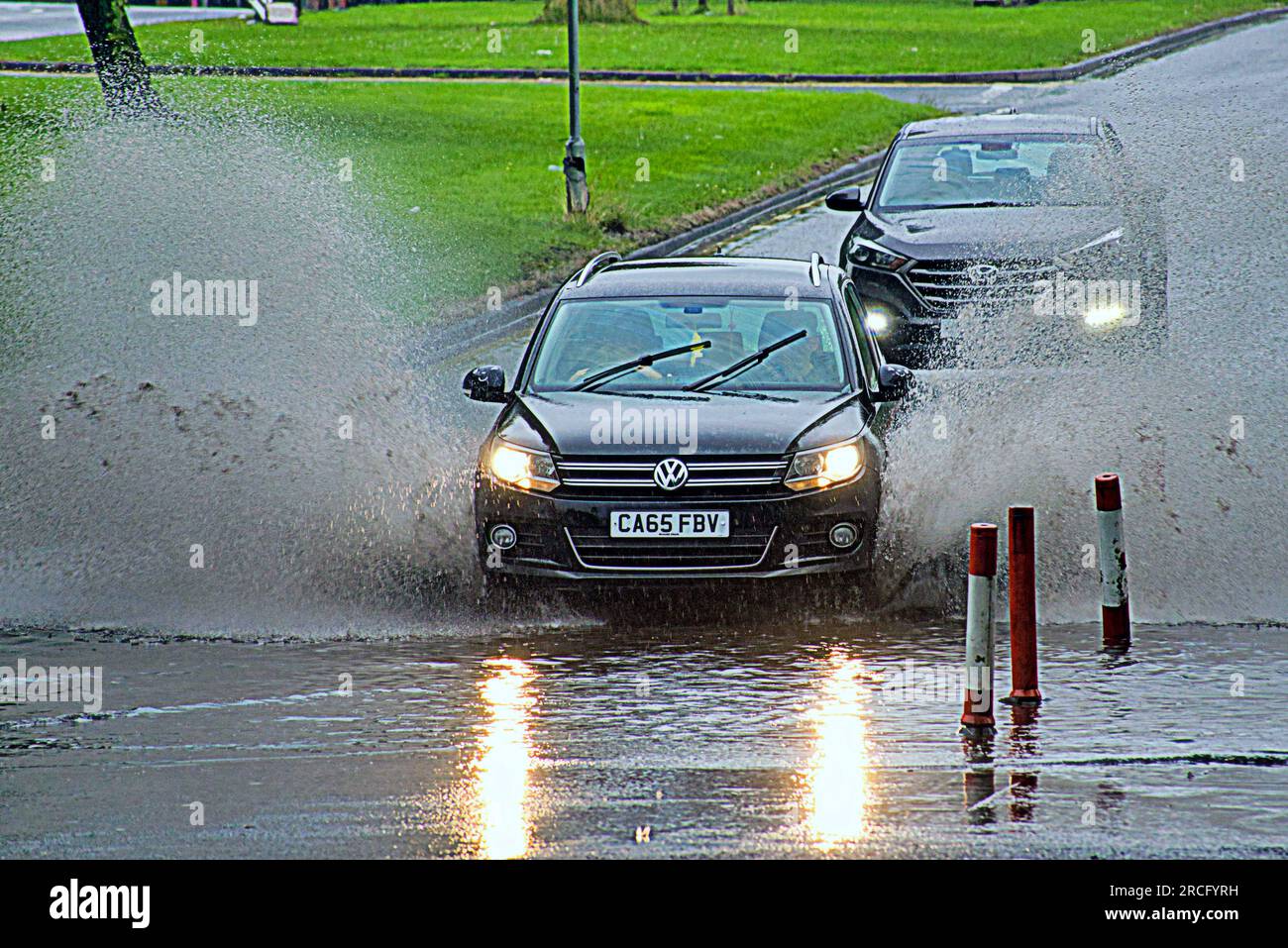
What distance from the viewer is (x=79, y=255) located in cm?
1625

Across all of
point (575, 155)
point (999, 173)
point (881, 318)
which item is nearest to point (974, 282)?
point (881, 318)

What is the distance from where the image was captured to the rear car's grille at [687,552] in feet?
29.7

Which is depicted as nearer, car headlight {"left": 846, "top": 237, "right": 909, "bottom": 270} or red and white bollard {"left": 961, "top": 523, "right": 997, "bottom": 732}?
red and white bollard {"left": 961, "top": 523, "right": 997, "bottom": 732}

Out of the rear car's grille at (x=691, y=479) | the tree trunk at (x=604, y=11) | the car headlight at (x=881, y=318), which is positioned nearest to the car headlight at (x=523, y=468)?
the rear car's grille at (x=691, y=479)

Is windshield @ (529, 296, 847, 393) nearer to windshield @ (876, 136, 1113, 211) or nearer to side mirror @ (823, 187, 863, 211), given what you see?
windshield @ (876, 136, 1113, 211)

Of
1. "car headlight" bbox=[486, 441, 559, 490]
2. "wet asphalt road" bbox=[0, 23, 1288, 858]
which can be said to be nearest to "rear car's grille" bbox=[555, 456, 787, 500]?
"car headlight" bbox=[486, 441, 559, 490]

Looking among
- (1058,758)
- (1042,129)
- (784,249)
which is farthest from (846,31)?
(1058,758)

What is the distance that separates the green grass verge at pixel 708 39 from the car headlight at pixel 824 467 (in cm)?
2954

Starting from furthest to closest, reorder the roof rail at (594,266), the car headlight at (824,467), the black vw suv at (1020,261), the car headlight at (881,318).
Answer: the car headlight at (881,318), the black vw suv at (1020,261), the roof rail at (594,266), the car headlight at (824,467)

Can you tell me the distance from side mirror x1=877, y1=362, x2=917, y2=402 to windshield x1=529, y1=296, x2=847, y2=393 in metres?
0.20

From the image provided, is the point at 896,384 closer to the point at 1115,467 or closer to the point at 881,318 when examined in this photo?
→ the point at 1115,467

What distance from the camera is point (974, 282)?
14.9 m

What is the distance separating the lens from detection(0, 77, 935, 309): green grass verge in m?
21.5

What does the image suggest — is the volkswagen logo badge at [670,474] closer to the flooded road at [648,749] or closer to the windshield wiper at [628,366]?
the flooded road at [648,749]
